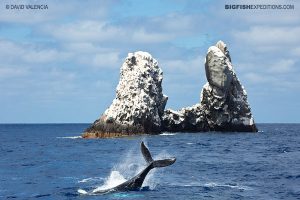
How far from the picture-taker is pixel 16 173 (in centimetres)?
5441

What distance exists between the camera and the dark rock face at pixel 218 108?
134750mm

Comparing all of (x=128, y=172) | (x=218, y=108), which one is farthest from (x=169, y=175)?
(x=218, y=108)

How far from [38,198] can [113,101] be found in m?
84.1

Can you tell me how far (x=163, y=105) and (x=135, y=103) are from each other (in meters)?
13.6

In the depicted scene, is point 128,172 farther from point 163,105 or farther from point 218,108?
point 218,108

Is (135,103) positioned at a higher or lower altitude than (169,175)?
higher

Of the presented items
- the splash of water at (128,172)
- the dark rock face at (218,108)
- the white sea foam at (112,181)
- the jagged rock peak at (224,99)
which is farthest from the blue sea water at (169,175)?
the jagged rock peak at (224,99)

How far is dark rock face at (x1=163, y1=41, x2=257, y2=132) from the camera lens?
134750 mm

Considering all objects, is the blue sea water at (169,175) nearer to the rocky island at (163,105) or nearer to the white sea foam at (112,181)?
the white sea foam at (112,181)

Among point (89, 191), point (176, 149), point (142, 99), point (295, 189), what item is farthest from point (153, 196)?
point (142, 99)

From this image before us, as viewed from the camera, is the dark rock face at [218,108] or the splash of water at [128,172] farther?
the dark rock face at [218,108]

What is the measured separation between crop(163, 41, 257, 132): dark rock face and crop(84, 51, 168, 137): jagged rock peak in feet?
27.6

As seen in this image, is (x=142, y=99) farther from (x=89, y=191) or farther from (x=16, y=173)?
(x=89, y=191)

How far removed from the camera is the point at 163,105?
130m
